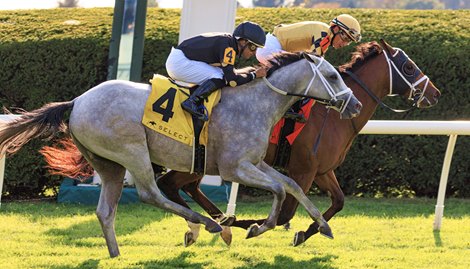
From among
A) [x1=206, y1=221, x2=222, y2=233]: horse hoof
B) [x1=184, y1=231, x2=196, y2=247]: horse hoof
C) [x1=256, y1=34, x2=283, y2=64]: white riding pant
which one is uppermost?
[x1=256, y1=34, x2=283, y2=64]: white riding pant

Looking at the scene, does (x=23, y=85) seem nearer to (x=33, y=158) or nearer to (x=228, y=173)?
(x=33, y=158)

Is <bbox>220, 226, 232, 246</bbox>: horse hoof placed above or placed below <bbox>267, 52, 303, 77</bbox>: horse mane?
below

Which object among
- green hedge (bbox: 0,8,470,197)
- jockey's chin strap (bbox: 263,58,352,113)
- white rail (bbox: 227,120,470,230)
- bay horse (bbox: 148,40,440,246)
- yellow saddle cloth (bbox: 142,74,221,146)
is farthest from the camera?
green hedge (bbox: 0,8,470,197)

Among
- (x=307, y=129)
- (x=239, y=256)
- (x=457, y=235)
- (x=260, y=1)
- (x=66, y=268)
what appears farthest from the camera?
(x=260, y=1)

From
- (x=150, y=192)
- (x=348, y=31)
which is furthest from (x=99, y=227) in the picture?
(x=348, y=31)

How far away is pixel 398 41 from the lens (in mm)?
10273

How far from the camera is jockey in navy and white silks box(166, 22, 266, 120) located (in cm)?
706

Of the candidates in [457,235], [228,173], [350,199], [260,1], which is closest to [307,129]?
[228,173]

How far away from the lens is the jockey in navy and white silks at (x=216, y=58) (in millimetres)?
7059

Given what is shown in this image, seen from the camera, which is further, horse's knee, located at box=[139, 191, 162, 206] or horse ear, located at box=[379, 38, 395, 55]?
horse ear, located at box=[379, 38, 395, 55]

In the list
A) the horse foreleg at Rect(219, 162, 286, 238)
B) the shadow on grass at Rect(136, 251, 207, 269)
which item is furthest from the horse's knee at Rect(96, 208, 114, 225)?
the horse foreleg at Rect(219, 162, 286, 238)

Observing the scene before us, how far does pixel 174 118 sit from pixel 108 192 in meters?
0.72

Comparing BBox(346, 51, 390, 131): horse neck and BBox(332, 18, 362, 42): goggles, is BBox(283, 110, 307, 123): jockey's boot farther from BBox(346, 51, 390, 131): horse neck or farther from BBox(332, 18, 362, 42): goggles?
BBox(332, 18, 362, 42): goggles

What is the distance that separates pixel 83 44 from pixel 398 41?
292 centimetres
